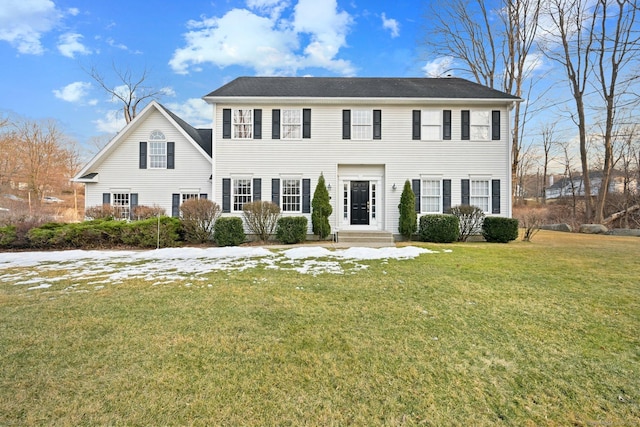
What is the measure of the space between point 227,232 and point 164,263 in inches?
135

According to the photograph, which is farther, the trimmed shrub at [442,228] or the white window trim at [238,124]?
the white window trim at [238,124]

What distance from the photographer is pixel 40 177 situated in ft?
85.4

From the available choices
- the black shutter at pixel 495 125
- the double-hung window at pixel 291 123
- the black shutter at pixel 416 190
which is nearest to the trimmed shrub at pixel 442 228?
the black shutter at pixel 416 190

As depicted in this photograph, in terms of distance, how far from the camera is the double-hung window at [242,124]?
504 inches

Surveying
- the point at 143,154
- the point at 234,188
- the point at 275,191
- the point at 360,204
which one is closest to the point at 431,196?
the point at 360,204

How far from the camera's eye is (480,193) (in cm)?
1288

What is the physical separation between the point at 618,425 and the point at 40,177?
35656mm

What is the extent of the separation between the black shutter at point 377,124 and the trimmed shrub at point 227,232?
6.83 m

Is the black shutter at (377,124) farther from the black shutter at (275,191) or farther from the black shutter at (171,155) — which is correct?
the black shutter at (171,155)

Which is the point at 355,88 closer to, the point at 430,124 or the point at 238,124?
the point at 430,124

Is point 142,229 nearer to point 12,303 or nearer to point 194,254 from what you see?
point 194,254

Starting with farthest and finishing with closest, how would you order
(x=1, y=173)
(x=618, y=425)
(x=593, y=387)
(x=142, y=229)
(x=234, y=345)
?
1. (x=1, y=173)
2. (x=142, y=229)
3. (x=234, y=345)
4. (x=593, y=387)
5. (x=618, y=425)

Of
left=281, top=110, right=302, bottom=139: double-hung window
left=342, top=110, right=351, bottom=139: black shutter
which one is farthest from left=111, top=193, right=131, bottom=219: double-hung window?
left=342, top=110, right=351, bottom=139: black shutter

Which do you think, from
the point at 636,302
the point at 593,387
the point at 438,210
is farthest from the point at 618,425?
the point at 438,210
